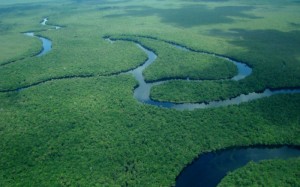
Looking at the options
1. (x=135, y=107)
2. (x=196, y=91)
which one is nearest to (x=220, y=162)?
(x=135, y=107)

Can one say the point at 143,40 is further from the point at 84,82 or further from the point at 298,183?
the point at 298,183

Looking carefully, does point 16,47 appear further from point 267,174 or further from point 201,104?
point 267,174

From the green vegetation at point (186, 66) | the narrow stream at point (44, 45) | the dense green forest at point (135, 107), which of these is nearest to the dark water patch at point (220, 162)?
the dense green forest at point (135, 107)

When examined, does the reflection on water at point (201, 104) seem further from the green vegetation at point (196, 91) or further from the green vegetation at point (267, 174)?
the green vegetation at point (267, 174)

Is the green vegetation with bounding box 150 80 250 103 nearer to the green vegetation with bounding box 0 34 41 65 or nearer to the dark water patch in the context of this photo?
the dark water patch

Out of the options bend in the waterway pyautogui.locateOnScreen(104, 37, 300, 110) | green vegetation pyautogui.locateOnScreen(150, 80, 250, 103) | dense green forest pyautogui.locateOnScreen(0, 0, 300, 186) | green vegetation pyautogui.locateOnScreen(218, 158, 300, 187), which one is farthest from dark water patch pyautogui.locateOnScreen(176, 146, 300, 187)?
green vegetation pyautogui.locateOnScreen(150, 80, 250, 103)
